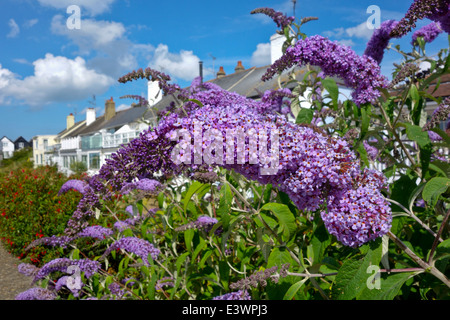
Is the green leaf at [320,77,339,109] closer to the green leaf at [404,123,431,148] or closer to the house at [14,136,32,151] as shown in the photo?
the green leaf at [404,123,431,148]

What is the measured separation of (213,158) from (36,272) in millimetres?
2317

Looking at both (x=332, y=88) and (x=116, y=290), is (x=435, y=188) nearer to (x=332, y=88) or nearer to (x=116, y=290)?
(x=332, y=88)

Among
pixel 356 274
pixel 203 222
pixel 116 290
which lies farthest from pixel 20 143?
pixel 356 274

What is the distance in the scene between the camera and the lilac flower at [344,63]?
5.74ft

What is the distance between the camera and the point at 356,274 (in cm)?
116

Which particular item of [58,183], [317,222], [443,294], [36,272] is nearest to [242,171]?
[317,222]

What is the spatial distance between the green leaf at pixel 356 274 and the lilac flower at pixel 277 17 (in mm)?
1667

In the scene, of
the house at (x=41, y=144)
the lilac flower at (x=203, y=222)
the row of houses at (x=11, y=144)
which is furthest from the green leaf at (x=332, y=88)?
the row of houses at (x=11, y=144)

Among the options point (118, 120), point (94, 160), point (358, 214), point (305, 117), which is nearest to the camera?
point (358, 214)

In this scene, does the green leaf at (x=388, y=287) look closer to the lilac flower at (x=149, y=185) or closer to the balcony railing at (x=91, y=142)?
the lilac flower at (x=149, y=185)

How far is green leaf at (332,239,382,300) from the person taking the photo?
1.16m

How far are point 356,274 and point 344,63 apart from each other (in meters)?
1.05

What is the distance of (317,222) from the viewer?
1468 mm

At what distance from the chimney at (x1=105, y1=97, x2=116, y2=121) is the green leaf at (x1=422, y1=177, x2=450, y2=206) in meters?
33.6
